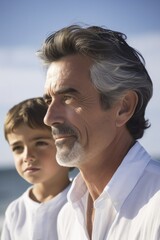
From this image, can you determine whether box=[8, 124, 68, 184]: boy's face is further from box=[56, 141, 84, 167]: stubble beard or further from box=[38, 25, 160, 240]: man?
box=[56, 141, 84, 167]: stubble beard

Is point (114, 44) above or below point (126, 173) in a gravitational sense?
above

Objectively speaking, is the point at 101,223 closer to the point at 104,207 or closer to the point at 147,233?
the point at 104,207

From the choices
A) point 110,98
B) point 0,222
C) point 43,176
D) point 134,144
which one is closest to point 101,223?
point 134,144

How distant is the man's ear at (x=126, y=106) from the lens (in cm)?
265

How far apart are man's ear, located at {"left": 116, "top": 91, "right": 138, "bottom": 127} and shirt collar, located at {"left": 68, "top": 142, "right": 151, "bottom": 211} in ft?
0.45

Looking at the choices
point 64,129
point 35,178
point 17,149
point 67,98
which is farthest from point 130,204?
point 17,149

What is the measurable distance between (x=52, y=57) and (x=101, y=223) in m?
0.82

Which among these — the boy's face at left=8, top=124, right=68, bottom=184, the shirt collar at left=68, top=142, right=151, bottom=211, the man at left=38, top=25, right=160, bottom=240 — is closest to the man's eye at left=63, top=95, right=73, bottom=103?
the man at left=38, top=25, right=160, bottom=240

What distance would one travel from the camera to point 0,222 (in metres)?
14.0

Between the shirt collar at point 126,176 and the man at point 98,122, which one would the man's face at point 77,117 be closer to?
the man at point 98,122

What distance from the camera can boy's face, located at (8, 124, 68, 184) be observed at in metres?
3.42

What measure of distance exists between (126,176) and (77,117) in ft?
1.13

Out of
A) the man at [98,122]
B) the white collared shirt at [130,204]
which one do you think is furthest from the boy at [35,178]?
the white collared shirt at [130,204]

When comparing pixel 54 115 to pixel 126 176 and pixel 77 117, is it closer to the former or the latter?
pixel 77 117
